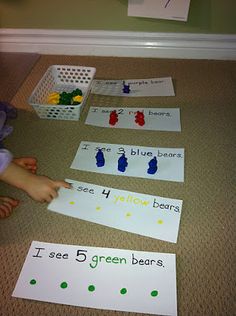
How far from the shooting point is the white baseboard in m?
0.96

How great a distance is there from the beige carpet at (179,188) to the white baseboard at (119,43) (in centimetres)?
7

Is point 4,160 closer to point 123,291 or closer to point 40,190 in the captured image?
point 40,190

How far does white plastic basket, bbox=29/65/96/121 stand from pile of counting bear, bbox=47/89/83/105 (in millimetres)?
16

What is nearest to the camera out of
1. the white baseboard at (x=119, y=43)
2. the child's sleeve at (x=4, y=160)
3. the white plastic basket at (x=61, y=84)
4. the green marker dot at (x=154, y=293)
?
the green marker dot at (x=154, y=293)

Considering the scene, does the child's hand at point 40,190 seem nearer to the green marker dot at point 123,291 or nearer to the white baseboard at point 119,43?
the green marker dot at point 123,291

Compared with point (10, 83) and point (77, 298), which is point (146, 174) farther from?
point (10, 83)

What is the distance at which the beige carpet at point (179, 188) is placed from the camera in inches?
18.4

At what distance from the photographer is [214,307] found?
0.45 meters

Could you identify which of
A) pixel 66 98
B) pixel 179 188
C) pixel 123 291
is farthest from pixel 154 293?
pixel 66 98

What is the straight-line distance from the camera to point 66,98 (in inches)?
31.5

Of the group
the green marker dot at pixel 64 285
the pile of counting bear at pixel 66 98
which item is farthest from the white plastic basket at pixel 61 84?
the green marker dot at pixel 64 285

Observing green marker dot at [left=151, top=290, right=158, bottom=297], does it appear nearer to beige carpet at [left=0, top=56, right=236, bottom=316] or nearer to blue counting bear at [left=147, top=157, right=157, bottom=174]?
beige carpet at [left=0, top=56, right=236, bottom=316]

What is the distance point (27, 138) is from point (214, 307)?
21.9 inches

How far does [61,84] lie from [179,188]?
20.3 inches
